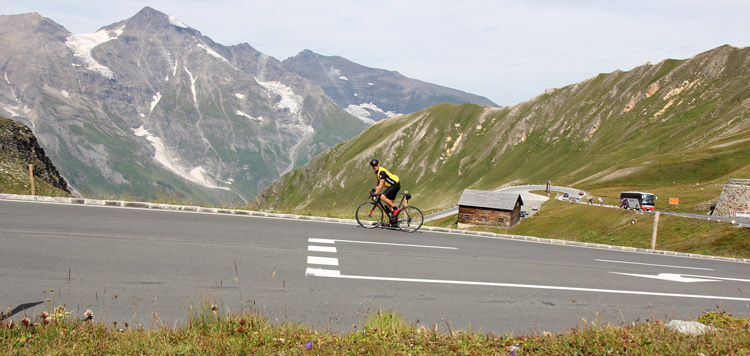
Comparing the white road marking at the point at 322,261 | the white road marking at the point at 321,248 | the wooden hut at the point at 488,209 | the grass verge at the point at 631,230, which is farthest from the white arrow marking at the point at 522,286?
the wooden hut at the point at 488,209

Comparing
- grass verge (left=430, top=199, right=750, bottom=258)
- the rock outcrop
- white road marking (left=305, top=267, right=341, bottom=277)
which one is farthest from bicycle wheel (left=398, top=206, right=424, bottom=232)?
the rock outcrop

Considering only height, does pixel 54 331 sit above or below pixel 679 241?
above

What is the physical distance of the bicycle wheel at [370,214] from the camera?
17438 millimetres

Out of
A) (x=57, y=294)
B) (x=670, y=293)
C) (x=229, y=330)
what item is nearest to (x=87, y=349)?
(x=229, y=330)

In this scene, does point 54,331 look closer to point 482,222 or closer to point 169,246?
point 169,246

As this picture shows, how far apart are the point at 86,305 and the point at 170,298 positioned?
111cm

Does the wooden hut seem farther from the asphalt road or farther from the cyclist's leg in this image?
the cyclist's leg

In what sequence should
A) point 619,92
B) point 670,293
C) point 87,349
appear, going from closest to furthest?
1. point 87,349
2. point 670,293
3. point 619,92

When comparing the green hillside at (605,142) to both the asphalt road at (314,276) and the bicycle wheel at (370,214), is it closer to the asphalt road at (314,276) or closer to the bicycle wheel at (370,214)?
the bicycle wheel at (370,214)

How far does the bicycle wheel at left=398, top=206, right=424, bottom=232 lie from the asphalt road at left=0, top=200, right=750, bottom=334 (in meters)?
1.67

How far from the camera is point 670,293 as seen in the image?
10945 millimetres

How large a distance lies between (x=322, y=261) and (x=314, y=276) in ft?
4.51

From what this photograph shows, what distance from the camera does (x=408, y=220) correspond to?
57.6 feet

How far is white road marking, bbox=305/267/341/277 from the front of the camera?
9570mm
